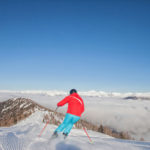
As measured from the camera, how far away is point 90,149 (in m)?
6.00

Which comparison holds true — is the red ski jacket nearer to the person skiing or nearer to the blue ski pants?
the person skiing

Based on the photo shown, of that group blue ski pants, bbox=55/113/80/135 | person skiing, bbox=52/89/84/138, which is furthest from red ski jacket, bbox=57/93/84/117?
blue ski pants, bbox=55/113/80/135

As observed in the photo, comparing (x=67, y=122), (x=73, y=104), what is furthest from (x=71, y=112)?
(x=67, y=122)

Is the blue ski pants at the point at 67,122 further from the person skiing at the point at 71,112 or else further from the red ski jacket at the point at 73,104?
the red ski jacket at the point at 73,104

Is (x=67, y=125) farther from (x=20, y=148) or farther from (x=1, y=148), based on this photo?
(x=1, y=148)

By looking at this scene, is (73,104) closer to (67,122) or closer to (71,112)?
(71,112)

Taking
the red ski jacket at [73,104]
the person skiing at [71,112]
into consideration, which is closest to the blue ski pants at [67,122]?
the person skiing at [71,112]

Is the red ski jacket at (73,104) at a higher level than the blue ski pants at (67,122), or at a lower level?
higher

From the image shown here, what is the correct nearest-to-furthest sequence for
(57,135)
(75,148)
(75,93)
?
(75,148), (57,135), (75,93)

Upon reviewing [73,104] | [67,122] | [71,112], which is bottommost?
[67,122]

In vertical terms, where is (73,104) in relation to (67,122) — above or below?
above

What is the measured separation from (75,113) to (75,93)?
3.63 ft

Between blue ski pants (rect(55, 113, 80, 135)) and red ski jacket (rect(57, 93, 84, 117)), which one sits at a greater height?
red ski jacket (rect(57, 93, 84, 117))

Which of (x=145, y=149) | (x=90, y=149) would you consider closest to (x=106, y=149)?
(x=90, y=149)
